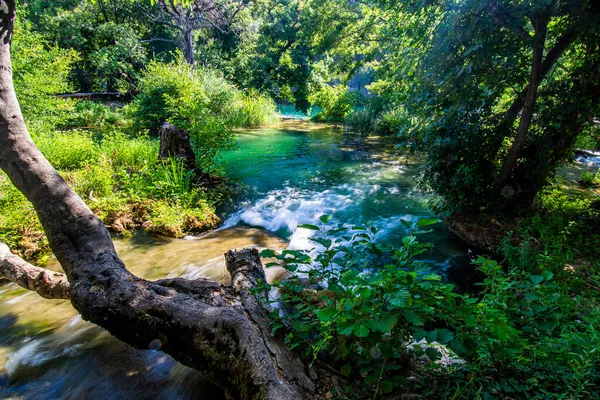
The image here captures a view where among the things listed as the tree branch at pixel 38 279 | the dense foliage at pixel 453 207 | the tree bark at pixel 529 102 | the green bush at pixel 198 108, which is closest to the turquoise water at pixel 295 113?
the green bush at pixel 198 108

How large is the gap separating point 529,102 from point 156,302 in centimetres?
572

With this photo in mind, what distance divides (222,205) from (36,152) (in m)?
4.75

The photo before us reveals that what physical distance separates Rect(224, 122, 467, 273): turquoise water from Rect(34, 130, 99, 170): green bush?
373cm

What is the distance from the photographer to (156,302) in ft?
6.22

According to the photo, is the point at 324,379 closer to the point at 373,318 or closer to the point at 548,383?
the point at 373,318

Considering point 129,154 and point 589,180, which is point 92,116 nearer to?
point 129,154

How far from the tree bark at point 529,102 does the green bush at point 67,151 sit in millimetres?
8356

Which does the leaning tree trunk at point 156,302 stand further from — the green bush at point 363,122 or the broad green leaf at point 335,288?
the green bush at point 363,122

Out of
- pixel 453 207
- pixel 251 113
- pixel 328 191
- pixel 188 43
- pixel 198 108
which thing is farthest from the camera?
pixel 188 43

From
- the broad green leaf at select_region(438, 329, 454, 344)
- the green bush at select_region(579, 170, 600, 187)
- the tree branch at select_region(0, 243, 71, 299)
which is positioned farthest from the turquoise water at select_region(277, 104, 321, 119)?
the broad green leaf at select_region(438, 329, 454, 344)

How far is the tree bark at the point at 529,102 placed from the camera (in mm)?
4141

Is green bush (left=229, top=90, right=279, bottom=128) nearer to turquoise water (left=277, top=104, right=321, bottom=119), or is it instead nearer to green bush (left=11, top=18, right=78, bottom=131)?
turquoise water (left=277, top=104, right=321, bottom=119)

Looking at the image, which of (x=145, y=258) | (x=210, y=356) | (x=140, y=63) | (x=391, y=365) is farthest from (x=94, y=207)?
(x=140, y=63)

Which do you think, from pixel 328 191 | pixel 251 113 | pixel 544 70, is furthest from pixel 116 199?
pixel 251 113
